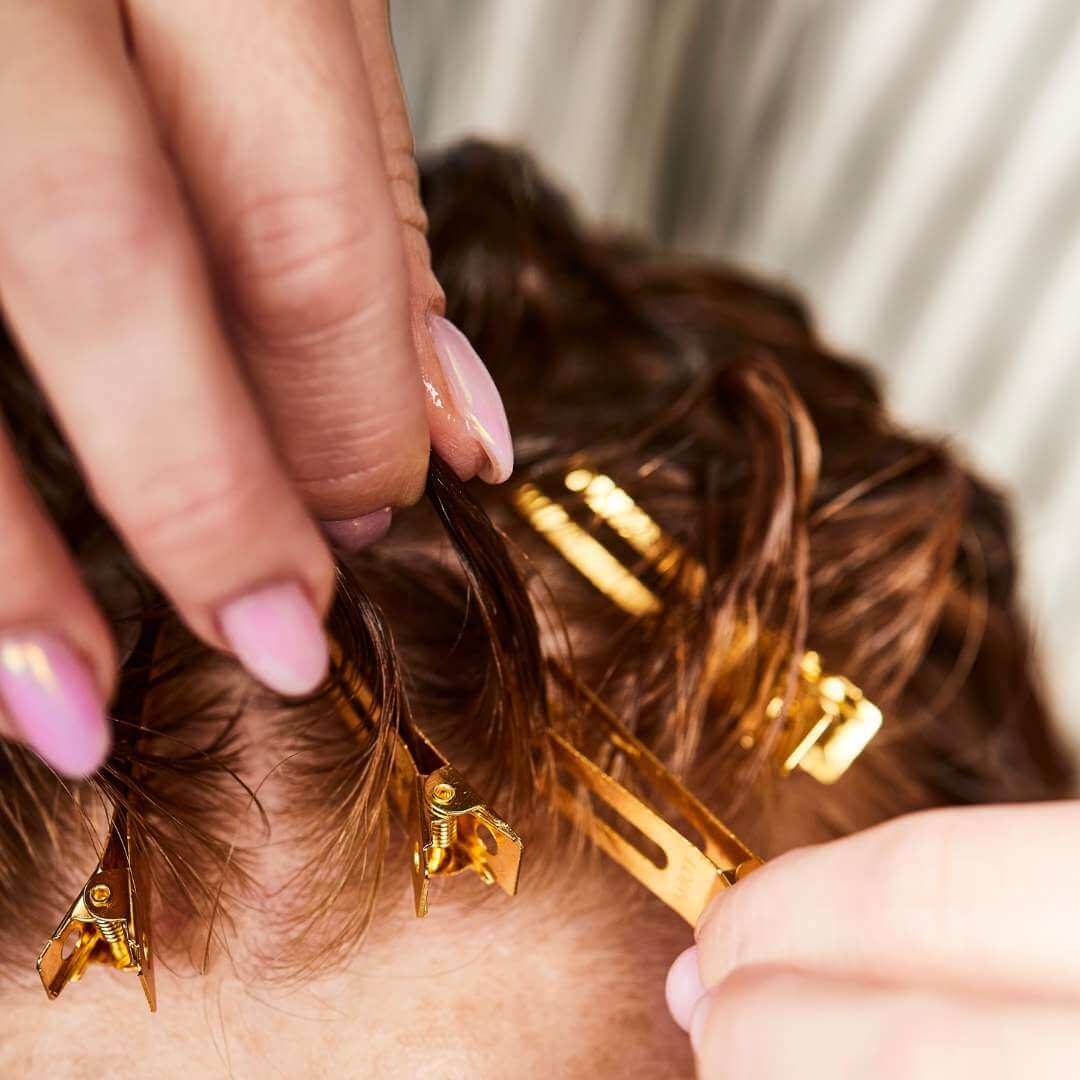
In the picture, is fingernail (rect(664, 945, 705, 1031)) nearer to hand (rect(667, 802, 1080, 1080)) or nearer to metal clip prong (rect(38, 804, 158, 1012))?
hand (rect(667, 802, 1080, 1080))

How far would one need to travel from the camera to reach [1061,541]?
1.09 m

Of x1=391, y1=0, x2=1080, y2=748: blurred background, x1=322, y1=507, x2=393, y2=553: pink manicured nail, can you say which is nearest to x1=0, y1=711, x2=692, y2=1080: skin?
x1=322, y1=507, x2=393, y2=553: pink manicured nail

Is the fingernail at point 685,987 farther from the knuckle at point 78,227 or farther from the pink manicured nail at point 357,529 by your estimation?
the knuckle at point 78,227

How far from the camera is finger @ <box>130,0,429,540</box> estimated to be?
1.01 feet

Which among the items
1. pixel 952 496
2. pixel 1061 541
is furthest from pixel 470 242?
pixel 1061 541

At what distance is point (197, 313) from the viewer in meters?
0.28

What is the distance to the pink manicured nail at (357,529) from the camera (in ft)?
1.34

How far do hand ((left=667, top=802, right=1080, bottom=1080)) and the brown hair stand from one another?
0.15 metres

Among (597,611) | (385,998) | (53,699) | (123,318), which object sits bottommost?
(385,998)

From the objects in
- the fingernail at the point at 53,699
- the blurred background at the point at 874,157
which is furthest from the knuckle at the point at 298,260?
the blurred background at the point at 874,157

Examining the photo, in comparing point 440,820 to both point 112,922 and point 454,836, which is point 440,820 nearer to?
point 454,836

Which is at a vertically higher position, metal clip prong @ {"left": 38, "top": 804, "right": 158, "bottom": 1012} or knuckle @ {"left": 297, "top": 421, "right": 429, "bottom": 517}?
knuckle @ {"left": 297, "top": 421, "right": 429, "bottom": 517}

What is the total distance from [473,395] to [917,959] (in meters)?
0.26

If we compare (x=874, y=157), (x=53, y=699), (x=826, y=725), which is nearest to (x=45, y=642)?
(x=53, y=699)
